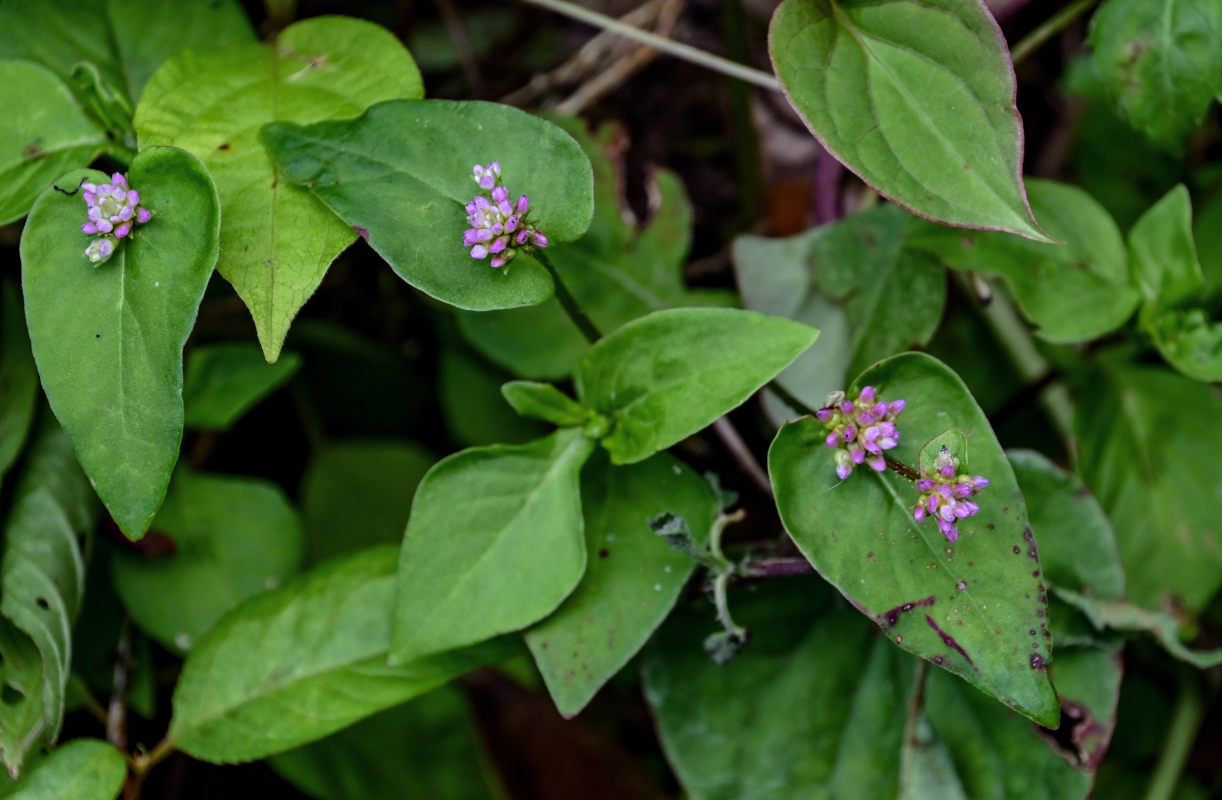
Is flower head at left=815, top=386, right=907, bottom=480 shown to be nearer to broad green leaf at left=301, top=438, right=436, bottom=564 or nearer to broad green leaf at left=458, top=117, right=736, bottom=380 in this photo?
broad green leaf at left=458, top=117, right=736, bottom=380

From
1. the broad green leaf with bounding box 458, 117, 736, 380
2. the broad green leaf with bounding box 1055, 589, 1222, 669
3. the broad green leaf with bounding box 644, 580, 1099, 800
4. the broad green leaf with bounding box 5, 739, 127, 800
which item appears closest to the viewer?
the broad green leaf with bounding box 5, 739, 127, 800

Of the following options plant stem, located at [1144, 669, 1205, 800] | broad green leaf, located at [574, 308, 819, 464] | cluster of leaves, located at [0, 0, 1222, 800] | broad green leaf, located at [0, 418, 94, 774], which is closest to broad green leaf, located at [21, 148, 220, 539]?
cluster of leaves, located at [0, 0, 1222, 800]

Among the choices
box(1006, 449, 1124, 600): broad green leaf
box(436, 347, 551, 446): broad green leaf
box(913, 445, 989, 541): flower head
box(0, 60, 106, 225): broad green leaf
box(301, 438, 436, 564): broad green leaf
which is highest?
box(0, 60, 106, 225): broad green leaf

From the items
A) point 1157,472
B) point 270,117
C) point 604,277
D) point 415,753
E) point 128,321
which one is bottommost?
point 415,753

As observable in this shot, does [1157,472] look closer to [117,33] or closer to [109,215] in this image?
[109,215]

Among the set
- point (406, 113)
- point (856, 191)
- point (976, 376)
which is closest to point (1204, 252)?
point (976, 376)

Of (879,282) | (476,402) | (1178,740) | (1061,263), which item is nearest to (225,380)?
(476,402)
